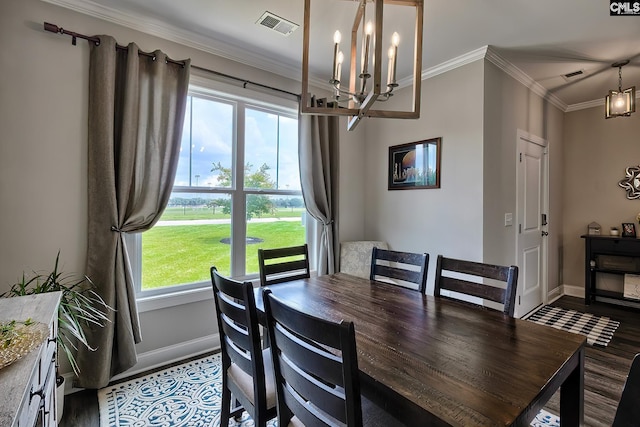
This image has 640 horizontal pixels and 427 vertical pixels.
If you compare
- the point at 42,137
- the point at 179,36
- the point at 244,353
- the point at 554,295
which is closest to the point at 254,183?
the point at 179,36

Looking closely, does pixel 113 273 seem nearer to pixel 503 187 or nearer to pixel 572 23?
pixel 503 187

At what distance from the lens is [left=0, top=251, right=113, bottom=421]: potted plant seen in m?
1.78

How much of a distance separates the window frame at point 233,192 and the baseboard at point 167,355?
1.19ft

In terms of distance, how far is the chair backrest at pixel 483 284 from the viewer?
1.54m

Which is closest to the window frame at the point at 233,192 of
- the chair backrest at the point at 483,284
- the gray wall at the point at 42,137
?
the gray wall at the point at 42,137

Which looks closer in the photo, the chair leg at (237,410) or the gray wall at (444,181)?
the chair leg at (237,410)

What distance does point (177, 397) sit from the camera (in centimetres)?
205

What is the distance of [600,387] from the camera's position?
2.13m

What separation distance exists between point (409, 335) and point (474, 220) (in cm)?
192

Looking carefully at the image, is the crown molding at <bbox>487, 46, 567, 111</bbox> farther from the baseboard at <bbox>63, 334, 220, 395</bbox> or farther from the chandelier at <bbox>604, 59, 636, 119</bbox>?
the baseboard at <bbox>63, 334, 220, 395</bbox>

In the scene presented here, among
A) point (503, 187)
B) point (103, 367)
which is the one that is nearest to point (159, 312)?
point (103, 367)

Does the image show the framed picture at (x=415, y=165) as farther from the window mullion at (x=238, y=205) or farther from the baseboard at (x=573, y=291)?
the baseboard at (x=573, y=291)

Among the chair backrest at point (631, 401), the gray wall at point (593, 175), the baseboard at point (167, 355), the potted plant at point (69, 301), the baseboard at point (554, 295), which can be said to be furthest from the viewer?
the baseboard at point (554, 295)

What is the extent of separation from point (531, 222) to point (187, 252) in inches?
150
